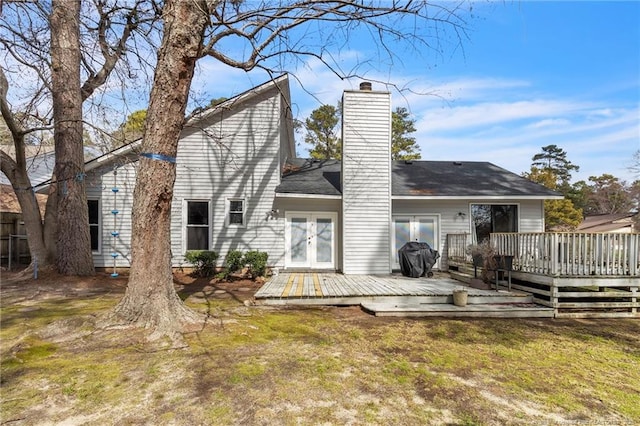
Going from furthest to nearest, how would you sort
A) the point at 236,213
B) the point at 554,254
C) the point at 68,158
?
the point at 236,213, the point at 68,158, the point at 554,254

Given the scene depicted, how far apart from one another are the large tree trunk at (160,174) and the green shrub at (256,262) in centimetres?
495

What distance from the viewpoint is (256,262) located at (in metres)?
9.75

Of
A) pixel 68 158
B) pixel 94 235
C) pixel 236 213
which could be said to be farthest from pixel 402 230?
pixel 68 158

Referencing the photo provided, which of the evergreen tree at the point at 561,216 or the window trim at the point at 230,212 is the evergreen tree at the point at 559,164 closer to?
the evergreen tree at the point at 561,216

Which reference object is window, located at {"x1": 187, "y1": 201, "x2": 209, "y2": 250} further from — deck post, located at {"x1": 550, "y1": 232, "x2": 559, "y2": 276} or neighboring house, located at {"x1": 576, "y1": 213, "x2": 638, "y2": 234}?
neighboring house, located at {"x1": 576, "y1": 213, "x2": 638, "y2": 234}

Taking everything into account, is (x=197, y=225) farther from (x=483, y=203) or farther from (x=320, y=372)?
(x=483, y=203)

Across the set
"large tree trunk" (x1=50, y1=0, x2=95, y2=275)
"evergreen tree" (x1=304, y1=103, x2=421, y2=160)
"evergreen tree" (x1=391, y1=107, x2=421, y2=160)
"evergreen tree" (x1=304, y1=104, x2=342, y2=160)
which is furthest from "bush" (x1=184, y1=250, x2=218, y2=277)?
"evergreen tree" (x1=391, y1=107, x2=421, y2=160)

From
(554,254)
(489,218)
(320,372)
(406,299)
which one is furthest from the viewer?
Result: (489,218)

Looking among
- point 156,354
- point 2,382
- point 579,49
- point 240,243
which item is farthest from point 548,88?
point 2,382

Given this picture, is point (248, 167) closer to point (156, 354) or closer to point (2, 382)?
point (156, 354)

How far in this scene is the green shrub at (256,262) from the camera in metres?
9.77

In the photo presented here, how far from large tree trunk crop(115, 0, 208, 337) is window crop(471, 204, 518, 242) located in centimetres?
964

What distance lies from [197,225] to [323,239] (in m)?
4.00

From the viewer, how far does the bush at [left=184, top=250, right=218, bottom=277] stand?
976cm
